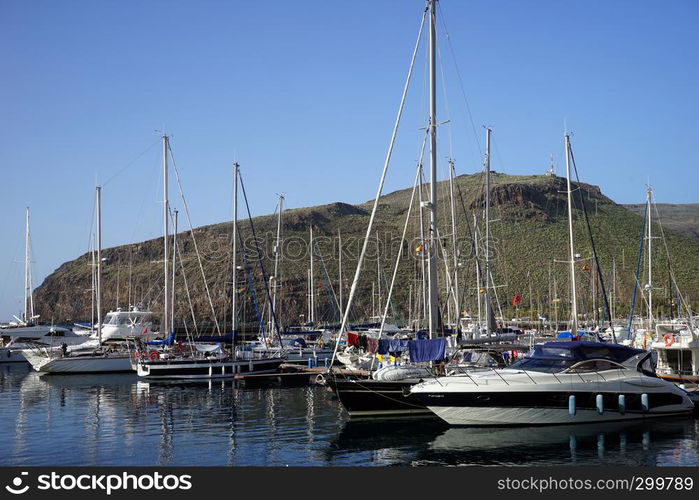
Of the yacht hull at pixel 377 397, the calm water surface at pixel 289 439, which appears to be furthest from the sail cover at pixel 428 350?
the calm water surface at pixel 289 439

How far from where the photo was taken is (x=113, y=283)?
132250mm

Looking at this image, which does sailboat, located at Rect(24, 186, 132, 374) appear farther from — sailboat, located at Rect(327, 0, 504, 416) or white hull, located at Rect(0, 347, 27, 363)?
sailboat, located at Rect(327, 0, 504, 416)

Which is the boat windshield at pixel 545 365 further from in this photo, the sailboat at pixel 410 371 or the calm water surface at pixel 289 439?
the sailboat at pixel 410 371

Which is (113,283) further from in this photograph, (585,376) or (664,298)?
(585,376)

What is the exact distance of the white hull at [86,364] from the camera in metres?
47.2

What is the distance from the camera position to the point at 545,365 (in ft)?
79.0

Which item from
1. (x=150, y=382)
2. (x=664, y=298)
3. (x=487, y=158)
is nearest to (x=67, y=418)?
(x=150, y=382)

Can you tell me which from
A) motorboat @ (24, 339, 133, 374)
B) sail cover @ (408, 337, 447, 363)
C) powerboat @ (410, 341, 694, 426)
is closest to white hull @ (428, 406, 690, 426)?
powerboat @ (410, 341, 694, 426)

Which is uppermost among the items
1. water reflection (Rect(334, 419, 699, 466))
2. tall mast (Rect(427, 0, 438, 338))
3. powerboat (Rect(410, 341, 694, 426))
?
tall mast (Rect(427, 0, 438, 338))

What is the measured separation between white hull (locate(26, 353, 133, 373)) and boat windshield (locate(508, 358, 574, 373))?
3151cm

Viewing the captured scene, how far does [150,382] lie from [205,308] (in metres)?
77.2

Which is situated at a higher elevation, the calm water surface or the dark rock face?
the dark rock face

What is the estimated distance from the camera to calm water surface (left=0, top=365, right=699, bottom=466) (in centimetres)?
1998

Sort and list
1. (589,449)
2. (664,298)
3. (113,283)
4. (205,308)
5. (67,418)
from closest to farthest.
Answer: (589,449), (67,418), (664,298), (205,308), (113,283)
